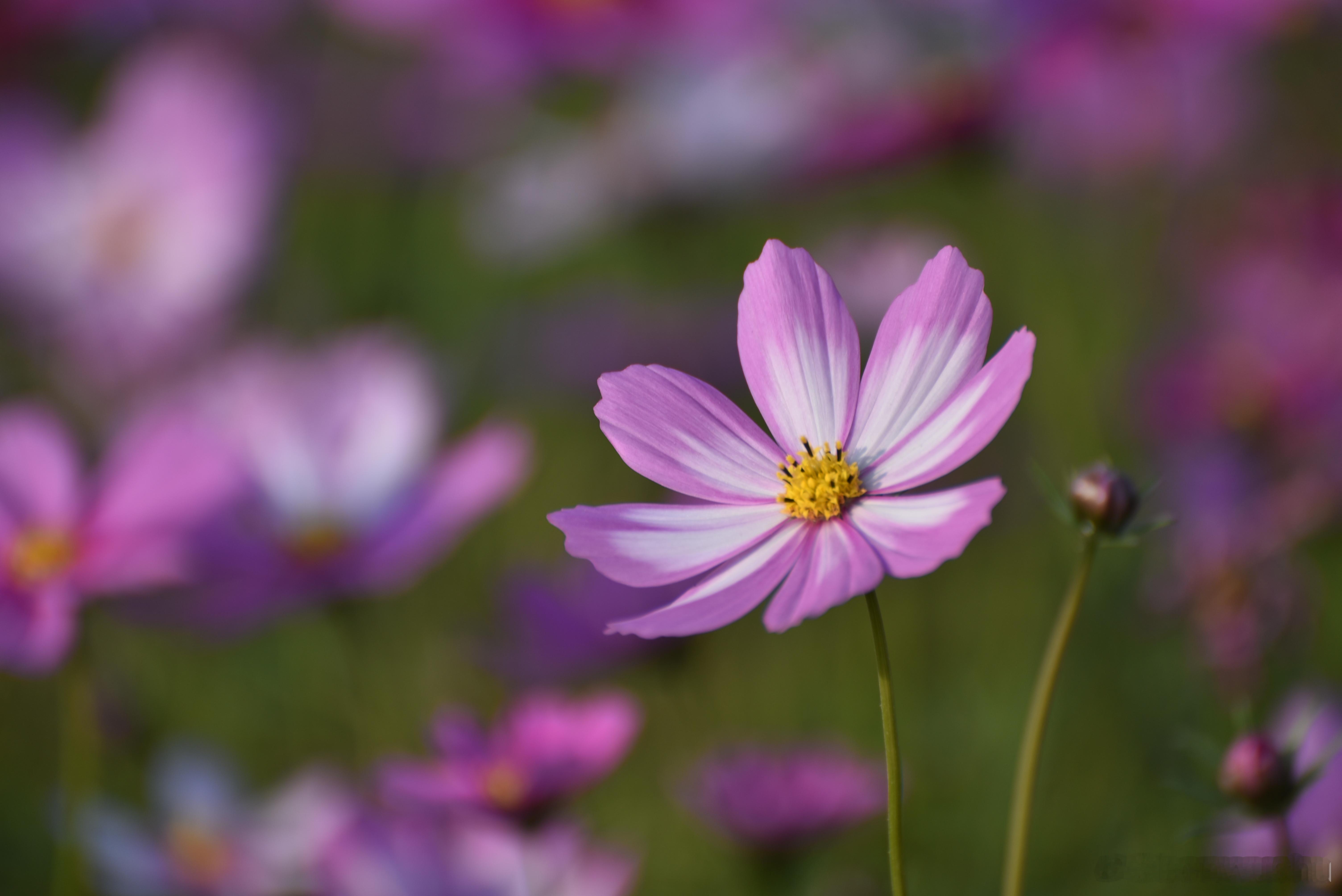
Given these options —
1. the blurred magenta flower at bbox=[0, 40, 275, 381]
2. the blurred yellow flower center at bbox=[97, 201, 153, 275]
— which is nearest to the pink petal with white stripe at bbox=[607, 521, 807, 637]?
the blurred magenta flower at bbox=[0, 40, 275, 381]

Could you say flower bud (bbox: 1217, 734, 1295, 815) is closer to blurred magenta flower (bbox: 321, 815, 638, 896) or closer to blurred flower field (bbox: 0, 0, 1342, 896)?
blurred flower field (bbox: 0, 0, 1342, 896)

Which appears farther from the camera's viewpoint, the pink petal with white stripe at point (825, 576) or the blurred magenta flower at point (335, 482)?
the blurred magenta flower at point (335, 482)

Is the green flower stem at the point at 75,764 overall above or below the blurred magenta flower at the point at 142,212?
below

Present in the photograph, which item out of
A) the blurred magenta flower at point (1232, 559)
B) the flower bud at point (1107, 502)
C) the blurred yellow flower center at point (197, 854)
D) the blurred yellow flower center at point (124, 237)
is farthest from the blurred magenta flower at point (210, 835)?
the blurred yellow flower center at point (124, 237)

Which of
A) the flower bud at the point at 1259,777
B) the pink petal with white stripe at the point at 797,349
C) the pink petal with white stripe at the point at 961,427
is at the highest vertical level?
the pink petal with white stripe at the point at 797,349

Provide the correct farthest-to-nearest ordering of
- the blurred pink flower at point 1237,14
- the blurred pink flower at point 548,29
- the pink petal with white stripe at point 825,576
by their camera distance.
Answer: the blurred pink flower at point 548,29 < the blurred pink flower at point 1237,14 < the pink petal with white stripe at point 825,576

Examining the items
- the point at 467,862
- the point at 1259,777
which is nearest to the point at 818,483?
the point at 1259,777

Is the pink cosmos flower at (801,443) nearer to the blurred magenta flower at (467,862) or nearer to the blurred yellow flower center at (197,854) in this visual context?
the blurred magenta flower at (467,862)

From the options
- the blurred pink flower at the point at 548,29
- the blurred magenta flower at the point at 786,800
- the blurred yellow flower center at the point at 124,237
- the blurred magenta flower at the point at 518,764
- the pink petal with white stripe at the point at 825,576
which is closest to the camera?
the pink petal with white stripe at the point at 825,576

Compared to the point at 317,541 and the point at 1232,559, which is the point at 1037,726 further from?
the point at 317,541
